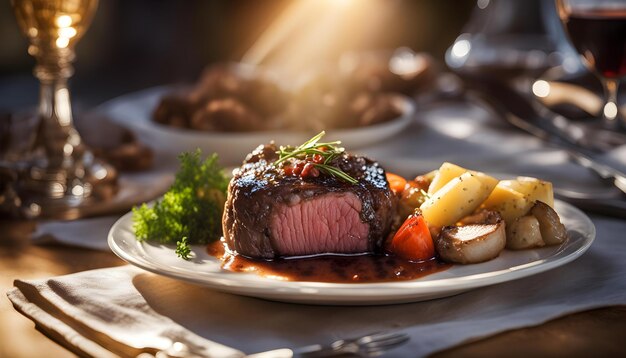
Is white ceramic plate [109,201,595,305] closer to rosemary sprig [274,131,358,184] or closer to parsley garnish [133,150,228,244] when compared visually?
parsley garnish [133,150,228,244]

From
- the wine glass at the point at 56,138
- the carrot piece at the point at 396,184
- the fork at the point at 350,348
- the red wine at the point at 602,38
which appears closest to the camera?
the fork at the point at 350,348

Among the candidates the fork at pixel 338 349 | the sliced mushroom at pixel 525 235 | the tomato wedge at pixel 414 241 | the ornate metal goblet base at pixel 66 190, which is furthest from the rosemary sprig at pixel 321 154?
the ornate metal goblet base at pixel 66 190

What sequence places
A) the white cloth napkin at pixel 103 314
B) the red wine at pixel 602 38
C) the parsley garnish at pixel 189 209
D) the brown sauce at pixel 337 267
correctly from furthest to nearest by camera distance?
the red wine at pixel 602 38, the parsley garnish at pixel 189 209, the brown sauce at pixel 337 267, the white cloth napkin at pixel 103 314

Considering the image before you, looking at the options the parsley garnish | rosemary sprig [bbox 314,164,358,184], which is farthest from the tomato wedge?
the parsley garnish

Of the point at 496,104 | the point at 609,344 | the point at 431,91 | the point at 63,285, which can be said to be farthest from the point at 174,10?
the point at 609,344

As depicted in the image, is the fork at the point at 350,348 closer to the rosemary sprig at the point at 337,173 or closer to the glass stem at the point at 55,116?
the rosemary sprig at the point at 337,173

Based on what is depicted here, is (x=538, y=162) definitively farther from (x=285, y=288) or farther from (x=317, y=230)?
(x=285, y=288)

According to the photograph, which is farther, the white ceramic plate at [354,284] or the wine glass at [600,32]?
the wine glass at [600,32]
